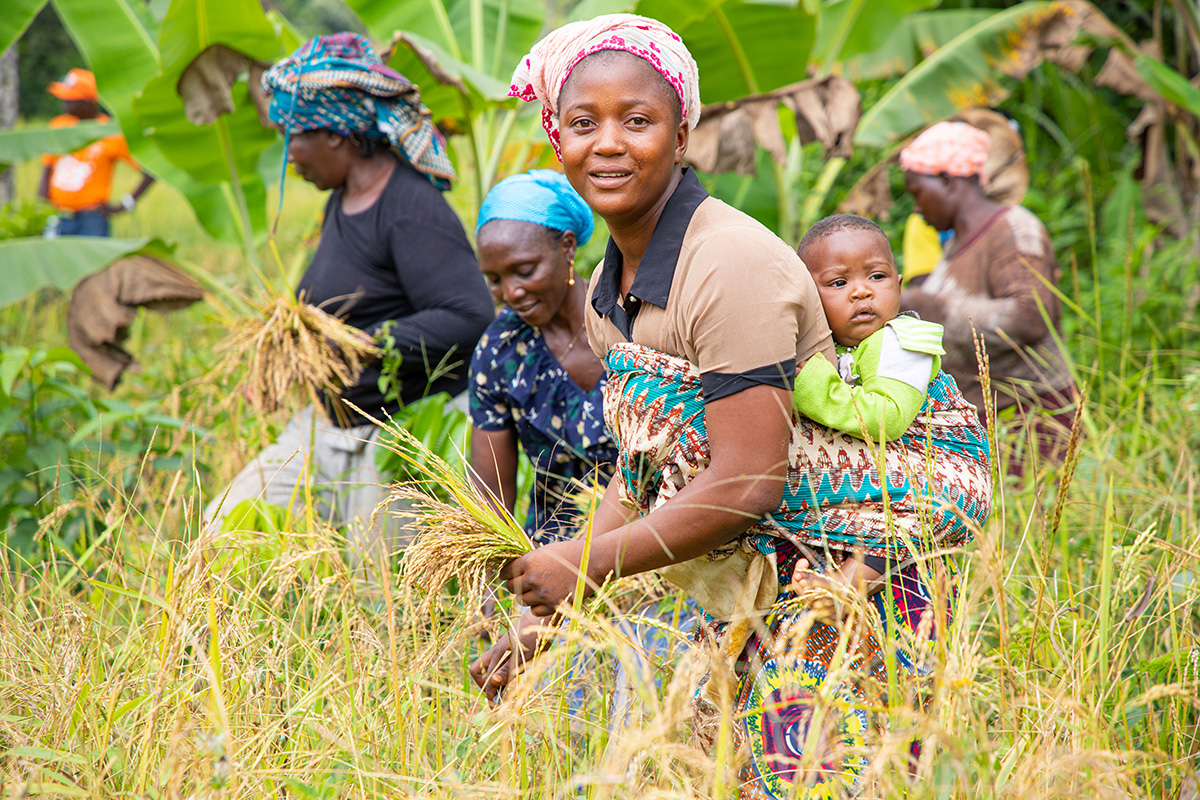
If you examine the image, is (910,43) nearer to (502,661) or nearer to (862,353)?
(862,353)

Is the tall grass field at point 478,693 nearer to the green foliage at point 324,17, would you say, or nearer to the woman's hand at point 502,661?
the woman's hand at point 502,661

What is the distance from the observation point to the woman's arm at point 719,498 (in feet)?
4.88

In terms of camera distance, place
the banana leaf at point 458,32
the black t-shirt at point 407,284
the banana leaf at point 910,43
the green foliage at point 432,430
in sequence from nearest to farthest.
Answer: the green foliage at point 432,430
the black t-shirt at point 407,284
the banana leaf at point 458,32
the banana leaf at point 910,43

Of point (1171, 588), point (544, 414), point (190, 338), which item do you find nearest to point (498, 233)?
point (544, 414)

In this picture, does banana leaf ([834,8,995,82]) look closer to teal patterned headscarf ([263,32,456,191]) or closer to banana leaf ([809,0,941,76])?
banana leaf ([809,0,941,76])

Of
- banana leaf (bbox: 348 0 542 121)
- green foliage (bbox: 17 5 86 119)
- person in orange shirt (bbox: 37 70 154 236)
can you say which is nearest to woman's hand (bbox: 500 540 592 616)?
banana leaf (bbox: 348 0 542 121)

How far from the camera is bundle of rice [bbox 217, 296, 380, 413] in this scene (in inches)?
105

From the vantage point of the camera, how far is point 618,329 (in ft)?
5.81

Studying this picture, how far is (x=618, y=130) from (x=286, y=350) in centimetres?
148

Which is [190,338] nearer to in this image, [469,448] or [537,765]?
[469,448]

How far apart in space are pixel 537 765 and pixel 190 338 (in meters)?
5.92

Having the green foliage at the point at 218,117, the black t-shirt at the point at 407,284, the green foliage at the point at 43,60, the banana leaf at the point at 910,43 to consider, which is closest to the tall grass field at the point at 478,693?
the black t-shirt at the point at 407,284

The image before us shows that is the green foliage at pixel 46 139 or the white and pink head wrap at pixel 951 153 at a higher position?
the white and pink head wrap at pixel 951 153

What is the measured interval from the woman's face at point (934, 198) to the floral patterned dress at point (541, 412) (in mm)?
2168
